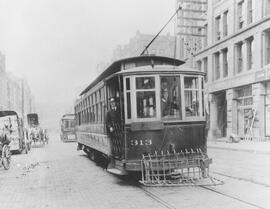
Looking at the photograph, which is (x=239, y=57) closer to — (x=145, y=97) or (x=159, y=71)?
(x=159, y=71)

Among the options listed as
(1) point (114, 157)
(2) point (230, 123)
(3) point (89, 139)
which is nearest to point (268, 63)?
(2) point (230, 123)

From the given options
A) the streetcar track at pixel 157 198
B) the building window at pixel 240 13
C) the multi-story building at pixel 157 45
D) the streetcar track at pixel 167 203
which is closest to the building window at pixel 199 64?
the multi-story building at pixel 157 45

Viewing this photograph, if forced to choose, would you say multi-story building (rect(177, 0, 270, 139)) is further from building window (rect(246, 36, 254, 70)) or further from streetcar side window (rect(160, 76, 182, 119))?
streetcar side window (rect(160, 76, 182, 119))

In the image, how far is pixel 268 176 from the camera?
33.9ft

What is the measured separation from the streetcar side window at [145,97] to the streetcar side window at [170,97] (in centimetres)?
23

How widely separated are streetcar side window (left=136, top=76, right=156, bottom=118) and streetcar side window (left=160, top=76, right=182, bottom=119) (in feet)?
0.77

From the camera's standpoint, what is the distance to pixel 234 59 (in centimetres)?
2855

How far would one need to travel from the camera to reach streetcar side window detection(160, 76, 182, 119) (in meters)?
9.58

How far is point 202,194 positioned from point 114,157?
10.1ft

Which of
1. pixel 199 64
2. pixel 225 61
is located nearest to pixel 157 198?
pixel 225 61

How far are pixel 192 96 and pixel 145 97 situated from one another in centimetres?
118

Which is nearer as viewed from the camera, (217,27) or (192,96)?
(192,96)

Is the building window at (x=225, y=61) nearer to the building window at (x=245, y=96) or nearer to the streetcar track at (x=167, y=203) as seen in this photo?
the building window at (x=245, y=96)

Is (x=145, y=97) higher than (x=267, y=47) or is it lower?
lower
